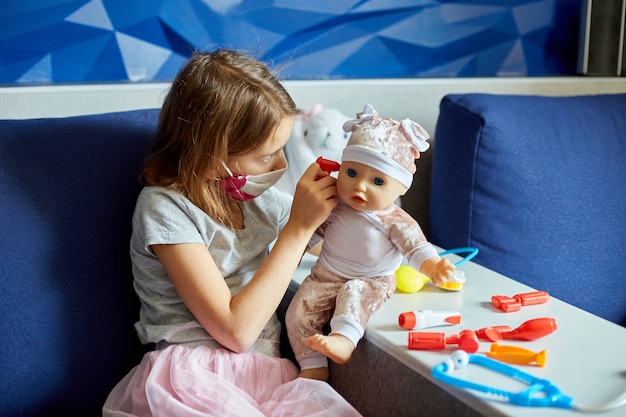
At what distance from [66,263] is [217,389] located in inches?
13.3

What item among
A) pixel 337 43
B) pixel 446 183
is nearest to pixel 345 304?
pixel 446 183

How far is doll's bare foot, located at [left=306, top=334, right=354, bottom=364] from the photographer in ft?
3.19

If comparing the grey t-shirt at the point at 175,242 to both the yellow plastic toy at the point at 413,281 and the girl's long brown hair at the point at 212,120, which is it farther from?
the yellow plastic toy at the point at 413,281

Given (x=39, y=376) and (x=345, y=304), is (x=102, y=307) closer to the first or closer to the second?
(x=39, y=376)

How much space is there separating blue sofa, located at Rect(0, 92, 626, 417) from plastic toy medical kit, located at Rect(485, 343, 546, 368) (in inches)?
3.7

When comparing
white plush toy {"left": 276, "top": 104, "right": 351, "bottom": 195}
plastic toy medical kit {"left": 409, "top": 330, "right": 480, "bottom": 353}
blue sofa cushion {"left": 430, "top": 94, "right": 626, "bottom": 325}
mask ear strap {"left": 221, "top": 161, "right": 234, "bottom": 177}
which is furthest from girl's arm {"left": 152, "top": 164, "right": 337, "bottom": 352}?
blue sofa cushion {"left": 430, "top": 94, "right": 626, "bottom": 325}

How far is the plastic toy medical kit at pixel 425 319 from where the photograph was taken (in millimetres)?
1002

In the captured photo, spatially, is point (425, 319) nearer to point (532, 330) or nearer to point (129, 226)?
point (532, 330)

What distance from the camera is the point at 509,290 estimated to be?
1.15 metres

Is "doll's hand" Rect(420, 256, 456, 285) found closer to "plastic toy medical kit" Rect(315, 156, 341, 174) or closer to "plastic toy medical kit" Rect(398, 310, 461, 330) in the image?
"plastic toy medical kit" Rect(398, 310, 461, 330)

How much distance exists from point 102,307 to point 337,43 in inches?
A: 32.8

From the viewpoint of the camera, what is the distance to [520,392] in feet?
2.70

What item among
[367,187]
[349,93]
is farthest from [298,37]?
[367,187]

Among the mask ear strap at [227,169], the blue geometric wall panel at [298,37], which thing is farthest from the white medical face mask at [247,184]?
the blue geometric wall panel at [298,37]
